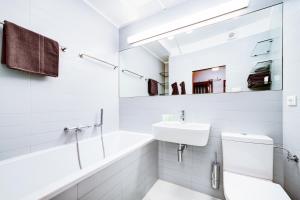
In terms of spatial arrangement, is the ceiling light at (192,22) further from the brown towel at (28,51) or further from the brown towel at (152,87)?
the brown towel at (28,51)

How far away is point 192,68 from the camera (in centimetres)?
166

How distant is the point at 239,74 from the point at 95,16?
6.43 feet

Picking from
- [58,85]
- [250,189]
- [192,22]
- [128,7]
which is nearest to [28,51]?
[58,85]

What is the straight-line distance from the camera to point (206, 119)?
152 centimetres

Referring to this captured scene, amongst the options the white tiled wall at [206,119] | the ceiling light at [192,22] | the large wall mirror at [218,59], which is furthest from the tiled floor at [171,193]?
the ceiling light at [192,22]

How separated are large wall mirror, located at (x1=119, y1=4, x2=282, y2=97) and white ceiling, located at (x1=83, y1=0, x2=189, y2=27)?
42 cm

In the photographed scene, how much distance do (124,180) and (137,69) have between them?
5.13 ft

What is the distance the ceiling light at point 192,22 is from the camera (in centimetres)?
Answer: 139

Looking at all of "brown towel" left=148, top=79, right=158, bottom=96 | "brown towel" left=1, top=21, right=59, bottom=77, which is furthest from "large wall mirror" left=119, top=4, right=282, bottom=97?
"brown towel" left=1, top=21, right=59, bottom=77

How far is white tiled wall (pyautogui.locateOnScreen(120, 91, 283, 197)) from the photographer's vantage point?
4.04 ft

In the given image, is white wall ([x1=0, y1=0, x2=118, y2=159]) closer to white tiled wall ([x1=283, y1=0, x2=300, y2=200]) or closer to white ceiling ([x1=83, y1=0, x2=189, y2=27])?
white ceiling ([x1=83, y1=0, x2=189, y2=27])

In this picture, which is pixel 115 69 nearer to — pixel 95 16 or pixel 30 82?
pixel 95 16

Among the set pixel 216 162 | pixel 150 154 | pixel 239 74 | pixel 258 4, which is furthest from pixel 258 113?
pixel 150 154

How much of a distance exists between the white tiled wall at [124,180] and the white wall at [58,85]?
2.51 ft
